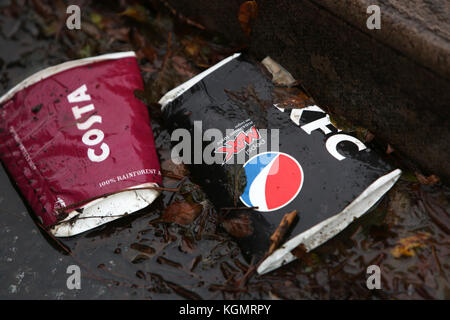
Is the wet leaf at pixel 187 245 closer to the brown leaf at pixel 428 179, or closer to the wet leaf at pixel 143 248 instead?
the wet leaf at pixel 143 248

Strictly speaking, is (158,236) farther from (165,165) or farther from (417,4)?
(417,4)

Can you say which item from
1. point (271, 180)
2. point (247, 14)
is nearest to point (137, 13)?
point (247, 14)

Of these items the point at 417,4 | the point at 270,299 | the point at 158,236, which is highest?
A: the point at 417,4

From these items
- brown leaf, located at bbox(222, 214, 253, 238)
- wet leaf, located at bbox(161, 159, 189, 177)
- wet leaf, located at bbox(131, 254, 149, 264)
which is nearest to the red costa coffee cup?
A: wet leaf, located at bbox(161, 159, 189, 177)

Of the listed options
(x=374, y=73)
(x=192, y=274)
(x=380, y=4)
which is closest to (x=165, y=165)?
(x=192, y=274)

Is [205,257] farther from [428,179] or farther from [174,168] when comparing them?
[428,179]
